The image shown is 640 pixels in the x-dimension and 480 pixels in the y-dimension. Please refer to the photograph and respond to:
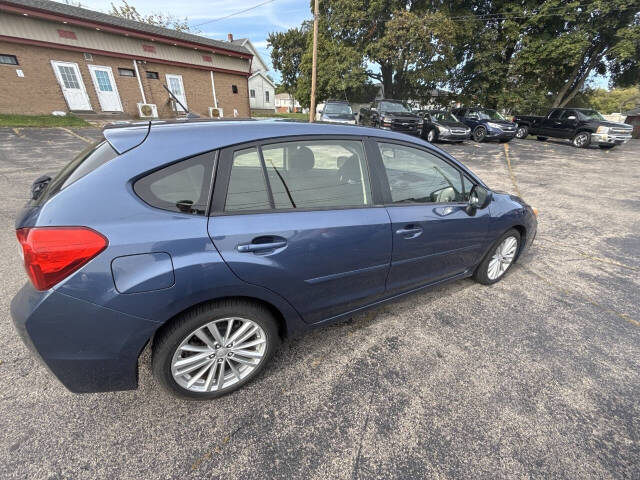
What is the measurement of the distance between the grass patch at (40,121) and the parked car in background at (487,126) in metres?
19.0

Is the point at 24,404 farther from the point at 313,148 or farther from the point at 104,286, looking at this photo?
the point at 313,148

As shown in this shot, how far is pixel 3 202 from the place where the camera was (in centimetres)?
471

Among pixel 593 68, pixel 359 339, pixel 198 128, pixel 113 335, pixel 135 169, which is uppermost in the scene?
pixel 593 68

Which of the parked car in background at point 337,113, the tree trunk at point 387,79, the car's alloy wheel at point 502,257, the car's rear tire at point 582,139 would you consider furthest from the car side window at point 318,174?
the tree trunk at point 387,79

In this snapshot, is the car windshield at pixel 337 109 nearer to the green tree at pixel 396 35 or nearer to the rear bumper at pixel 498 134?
the rear bumper at pixel 498 134

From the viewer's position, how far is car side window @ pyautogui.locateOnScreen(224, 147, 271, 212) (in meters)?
1.58

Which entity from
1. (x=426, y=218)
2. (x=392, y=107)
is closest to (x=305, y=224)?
(x=426, y=218)

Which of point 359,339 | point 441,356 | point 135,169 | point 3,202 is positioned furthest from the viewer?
point 3,202

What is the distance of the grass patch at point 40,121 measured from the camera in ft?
39.3

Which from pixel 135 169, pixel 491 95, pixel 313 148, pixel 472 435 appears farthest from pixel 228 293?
pixel 491 95

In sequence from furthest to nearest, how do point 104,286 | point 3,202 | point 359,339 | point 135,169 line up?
point 3,202 < point 359,339 < point 135,169 < point 104,286

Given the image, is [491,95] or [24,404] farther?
[491,95]

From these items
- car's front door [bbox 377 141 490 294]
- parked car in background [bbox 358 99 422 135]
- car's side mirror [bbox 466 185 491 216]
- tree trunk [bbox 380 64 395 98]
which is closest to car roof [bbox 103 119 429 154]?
car's front door [bbox 377 141 490 294]

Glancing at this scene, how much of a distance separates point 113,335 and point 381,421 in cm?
155
